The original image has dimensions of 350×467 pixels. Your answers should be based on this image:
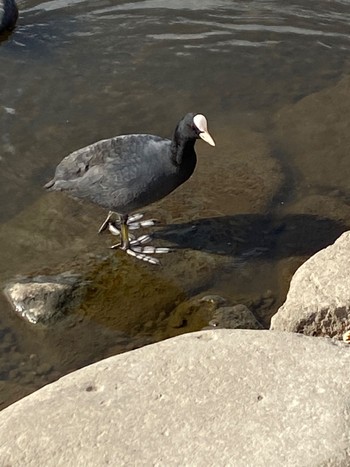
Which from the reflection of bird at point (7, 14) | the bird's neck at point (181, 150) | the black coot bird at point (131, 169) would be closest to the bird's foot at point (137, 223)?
the black coot bird at point (131, 169)

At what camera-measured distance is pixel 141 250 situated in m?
6.75

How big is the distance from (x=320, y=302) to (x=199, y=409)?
1.35 m

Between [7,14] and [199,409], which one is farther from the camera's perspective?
[7,14]

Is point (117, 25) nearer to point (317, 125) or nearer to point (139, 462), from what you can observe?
point (317, 125)

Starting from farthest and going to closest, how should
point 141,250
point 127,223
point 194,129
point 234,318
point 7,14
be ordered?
point 7,14, point 127,223, point 141,250, point 194,129, point 234,318

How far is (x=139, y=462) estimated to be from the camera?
11.8ft

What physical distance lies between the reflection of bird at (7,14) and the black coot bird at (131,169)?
3.72 m

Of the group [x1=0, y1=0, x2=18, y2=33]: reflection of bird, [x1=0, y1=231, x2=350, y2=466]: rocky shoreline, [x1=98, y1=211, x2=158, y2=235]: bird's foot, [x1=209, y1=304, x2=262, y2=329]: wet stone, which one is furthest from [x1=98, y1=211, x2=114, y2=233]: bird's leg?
[x1=0, y1=0, x2=18, y2=33]: reflection of bird

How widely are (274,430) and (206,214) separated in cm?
353

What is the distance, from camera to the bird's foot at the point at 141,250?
21.9 ft

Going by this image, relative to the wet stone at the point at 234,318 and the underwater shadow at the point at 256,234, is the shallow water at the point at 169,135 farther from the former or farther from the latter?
the wet stone at the point at 234,318

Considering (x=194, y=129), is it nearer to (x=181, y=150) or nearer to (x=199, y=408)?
(x=181, y=150)

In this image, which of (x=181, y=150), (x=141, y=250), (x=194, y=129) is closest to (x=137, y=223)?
(x=141, y=250)

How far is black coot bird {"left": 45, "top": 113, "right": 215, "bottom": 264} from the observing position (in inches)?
251
